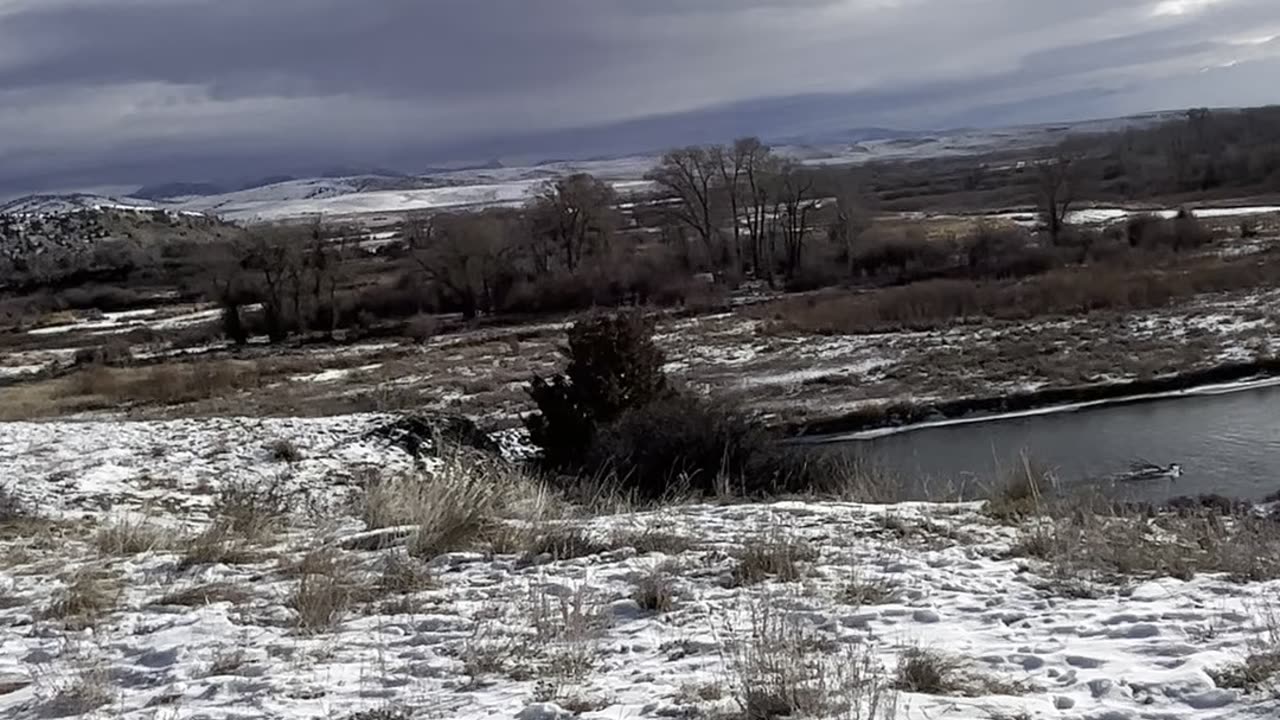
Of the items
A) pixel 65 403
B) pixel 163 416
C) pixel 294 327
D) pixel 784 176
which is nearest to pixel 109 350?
pixel 294 327

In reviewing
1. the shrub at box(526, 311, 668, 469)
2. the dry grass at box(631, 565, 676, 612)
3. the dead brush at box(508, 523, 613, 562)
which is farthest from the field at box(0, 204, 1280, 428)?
the dry grass at box(631, 565, 676, 612)

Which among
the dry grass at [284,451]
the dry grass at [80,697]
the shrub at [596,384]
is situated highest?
the dry grass at [80,697]

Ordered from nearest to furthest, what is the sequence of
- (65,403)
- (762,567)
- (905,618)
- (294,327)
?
(905,618)
(762,567)
(65,403)
(294,327)

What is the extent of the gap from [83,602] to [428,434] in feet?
55.8

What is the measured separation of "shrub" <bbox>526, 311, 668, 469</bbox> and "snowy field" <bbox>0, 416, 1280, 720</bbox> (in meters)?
9.52

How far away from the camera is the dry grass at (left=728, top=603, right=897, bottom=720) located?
4.12 m

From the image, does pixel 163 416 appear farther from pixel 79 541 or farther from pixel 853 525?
pixel 853 525

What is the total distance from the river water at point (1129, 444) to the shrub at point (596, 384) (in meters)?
3.82

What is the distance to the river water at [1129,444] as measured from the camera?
18.5 m

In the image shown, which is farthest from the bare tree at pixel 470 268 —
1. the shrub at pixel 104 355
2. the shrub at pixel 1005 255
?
the shrub at pixel 1005 255

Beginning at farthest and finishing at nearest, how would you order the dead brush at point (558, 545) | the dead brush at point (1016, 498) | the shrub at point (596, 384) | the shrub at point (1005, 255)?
the shrub at point (1005, 255)
the shrub at point (596, 384)
the dead brush at point (1016, 498)
the dead brush at point (558, 545)

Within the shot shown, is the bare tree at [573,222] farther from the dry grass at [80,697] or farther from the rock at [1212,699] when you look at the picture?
the rock at [1212,699]

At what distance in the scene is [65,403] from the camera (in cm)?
3562

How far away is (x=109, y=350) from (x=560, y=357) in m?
21.9
